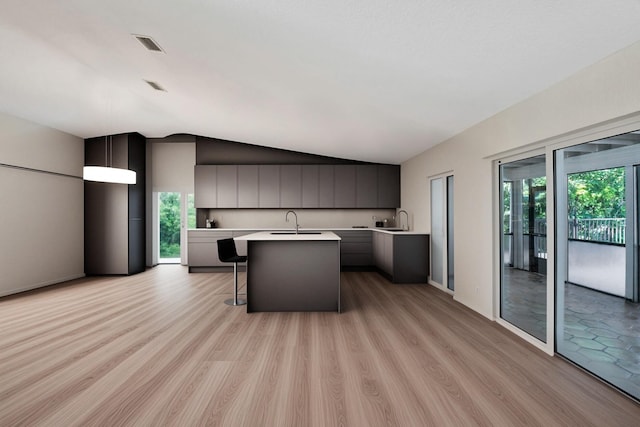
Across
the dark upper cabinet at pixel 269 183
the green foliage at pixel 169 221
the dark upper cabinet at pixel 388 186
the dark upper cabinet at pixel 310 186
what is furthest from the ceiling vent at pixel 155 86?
the dark upper cabinet at pixel 388 186

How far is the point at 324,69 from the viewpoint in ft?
9.39

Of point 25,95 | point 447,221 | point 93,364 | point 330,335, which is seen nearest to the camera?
point 93,364

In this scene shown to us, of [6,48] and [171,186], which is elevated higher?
[6,48]

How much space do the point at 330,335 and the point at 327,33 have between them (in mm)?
2733

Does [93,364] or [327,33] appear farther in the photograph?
[93,364]

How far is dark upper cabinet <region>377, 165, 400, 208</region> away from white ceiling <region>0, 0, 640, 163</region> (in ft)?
6.42

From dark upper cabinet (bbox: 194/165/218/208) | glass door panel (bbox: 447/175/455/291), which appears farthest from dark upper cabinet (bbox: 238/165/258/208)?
glass door panel (bbox: 447/175/455/291)

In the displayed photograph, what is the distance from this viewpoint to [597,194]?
2.57m

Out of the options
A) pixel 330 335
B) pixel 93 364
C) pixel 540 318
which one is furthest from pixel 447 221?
pixel 93 364

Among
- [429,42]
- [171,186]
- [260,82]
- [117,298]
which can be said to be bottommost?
[117,298]

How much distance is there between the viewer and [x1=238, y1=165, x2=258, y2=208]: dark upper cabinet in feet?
22.6

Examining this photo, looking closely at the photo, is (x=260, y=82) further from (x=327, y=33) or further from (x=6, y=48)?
(x=6, y=48)

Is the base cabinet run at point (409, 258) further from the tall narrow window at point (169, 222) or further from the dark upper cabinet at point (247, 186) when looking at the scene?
the tall narrow window at point (169, 222)

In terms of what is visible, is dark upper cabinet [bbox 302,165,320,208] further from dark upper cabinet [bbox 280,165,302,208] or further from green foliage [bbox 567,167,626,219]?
green foliage [bbox 567,167,626,219]
